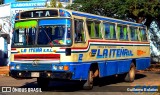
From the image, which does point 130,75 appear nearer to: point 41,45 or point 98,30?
point 98,30

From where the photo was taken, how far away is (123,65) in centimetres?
1717

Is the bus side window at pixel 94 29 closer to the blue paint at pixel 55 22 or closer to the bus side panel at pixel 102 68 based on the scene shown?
the bus side panel at pixel 102 68

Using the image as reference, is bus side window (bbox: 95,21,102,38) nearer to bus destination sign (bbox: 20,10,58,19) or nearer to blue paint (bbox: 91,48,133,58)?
blue paint (bbox: 91,48,133,58)

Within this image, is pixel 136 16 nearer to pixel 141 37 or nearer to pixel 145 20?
pixel 145 20

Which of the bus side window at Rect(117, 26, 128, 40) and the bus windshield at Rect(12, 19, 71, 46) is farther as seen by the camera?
the bus side window at Rect(117, 26, 128, 40)

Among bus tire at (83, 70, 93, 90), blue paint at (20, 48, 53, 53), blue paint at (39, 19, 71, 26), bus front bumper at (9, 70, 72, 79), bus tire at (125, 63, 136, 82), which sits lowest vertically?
bus tire at (125, 63, 136, 82)

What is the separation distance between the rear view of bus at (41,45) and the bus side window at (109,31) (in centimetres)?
320

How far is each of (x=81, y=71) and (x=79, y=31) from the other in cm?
142

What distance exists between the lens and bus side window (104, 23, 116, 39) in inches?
615

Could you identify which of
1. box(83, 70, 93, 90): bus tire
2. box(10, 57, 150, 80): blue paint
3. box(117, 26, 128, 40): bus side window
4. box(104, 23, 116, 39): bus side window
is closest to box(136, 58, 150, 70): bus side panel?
box(117, 26, 128, 40): bus side window

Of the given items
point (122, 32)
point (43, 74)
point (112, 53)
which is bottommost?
point (43, 74)

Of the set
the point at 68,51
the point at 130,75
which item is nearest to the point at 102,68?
the point at 68,51

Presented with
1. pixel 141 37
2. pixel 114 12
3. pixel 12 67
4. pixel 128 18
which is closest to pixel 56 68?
pixel 12 67

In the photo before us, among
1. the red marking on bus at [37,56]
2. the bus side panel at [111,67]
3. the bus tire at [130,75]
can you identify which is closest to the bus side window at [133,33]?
the bus tire at [130,75]
